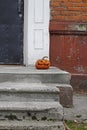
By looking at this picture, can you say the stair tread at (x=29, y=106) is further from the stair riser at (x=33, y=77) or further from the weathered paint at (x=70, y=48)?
the weathered paint at (x=70, y=48)

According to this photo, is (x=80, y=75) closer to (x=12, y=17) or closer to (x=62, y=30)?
(x=62, y=30)

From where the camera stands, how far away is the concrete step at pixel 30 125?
17.4 feet

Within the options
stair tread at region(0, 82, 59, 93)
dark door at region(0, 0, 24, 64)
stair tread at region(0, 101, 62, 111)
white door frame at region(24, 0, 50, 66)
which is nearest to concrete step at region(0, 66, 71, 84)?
stair tread at region(0, 82, 59, 93)

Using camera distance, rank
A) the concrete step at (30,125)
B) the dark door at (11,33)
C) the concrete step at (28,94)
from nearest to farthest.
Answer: the concrete step at (30,125) < the concrete step at (28,94) < the dark door at (11,33)

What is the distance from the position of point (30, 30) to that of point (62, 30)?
651 mm

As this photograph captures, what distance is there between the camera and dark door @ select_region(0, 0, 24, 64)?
8.27 meters

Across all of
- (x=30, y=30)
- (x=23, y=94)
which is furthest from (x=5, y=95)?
(x=30, y=30)

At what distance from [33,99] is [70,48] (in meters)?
2.34

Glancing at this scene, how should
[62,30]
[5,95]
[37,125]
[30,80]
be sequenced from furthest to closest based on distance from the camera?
[62,30], [30,80], [5,95], [37,125]

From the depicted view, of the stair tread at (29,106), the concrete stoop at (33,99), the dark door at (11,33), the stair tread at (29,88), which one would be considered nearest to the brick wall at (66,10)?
the dark door at (11,33)

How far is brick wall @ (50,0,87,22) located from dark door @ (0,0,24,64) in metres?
0.77

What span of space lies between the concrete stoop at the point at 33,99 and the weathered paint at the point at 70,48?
1.41 m

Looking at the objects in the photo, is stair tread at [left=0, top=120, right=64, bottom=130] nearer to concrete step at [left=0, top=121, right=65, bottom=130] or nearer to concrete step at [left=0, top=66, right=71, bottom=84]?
concrete step at [left=0, top=121, right=65, bottom=130]

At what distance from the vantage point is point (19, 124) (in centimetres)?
538
